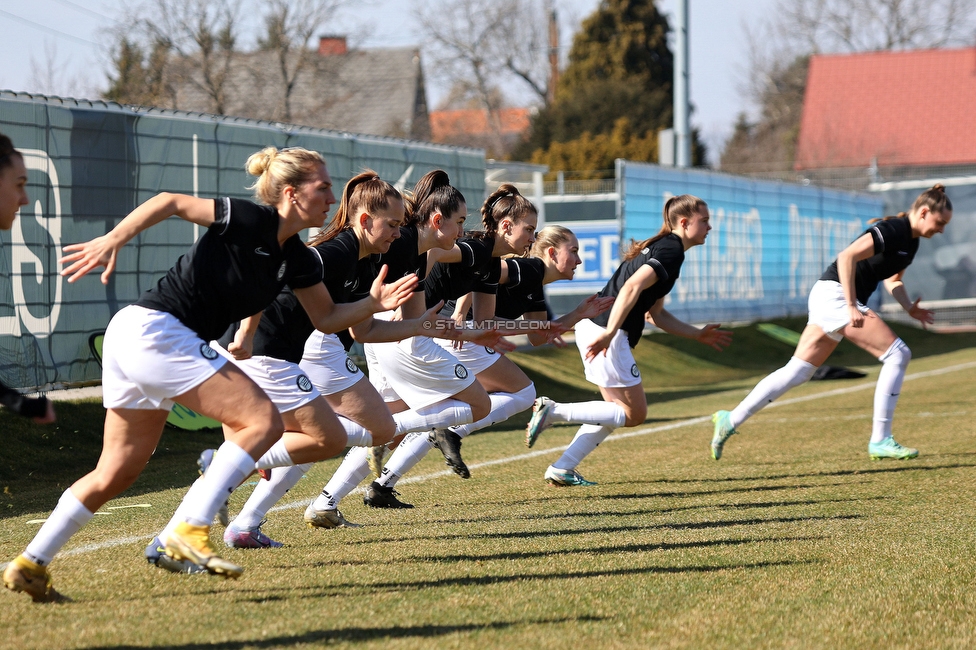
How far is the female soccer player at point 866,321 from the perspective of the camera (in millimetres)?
8664

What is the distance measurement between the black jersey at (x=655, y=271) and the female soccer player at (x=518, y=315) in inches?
14.1

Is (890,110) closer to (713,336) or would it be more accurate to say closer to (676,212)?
(713,336)

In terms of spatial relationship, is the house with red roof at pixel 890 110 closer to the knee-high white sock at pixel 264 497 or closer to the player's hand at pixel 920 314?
the player's hand at pixel 920 314

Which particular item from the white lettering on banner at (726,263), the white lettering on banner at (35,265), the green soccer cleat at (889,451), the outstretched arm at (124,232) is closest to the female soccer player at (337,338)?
the outstretched arm at (124,232)

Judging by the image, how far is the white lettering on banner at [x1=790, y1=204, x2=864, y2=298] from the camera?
88.7 feet

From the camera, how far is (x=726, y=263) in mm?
24078

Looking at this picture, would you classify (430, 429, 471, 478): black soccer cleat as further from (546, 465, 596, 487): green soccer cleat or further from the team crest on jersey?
the team crest on jersey

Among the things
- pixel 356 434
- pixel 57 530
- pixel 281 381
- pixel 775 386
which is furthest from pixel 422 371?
pixel 775 386

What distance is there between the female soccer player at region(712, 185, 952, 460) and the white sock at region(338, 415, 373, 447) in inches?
149

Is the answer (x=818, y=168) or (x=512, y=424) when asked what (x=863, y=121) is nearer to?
(x=818, y=168)

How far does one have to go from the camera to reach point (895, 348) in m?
8.91

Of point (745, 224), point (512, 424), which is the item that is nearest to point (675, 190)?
point (745, 224)

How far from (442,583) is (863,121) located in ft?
150

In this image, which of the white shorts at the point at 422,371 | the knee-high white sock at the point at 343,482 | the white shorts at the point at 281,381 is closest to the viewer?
the white shorts at the point at 281,381
